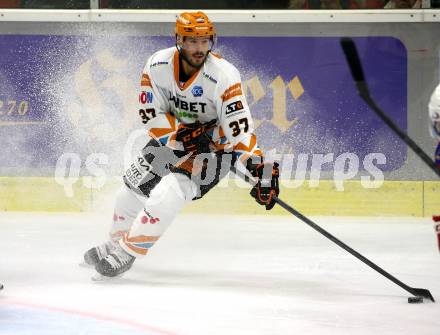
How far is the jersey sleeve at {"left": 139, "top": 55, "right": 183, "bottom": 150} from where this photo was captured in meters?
4.20

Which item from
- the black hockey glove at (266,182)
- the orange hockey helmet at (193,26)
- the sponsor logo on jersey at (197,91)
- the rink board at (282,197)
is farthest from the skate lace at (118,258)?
the rink board at (282,197)

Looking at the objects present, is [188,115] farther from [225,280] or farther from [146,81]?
[225,280]

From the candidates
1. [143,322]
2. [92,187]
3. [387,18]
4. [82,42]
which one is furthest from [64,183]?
[143,322]

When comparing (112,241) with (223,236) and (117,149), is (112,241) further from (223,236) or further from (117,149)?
(117,149)

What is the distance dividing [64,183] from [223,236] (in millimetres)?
1180

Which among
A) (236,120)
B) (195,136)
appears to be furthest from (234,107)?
(195,136)

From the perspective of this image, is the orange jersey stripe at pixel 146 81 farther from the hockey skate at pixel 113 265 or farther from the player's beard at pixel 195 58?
the hockey skate at pixel 113 265

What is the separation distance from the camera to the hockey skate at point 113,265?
13.5ft

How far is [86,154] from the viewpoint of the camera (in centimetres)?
604

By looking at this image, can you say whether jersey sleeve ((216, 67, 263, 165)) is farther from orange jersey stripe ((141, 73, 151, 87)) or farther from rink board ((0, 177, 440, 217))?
rink board ((0, 177, 440, 217))

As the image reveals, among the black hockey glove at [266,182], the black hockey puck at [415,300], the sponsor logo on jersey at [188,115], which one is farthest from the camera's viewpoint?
the sponsor logo on jersey at [188,115]

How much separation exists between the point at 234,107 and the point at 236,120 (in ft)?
0.18

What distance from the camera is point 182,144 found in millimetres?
4250

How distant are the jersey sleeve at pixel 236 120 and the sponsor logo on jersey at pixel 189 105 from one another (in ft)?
0.33
